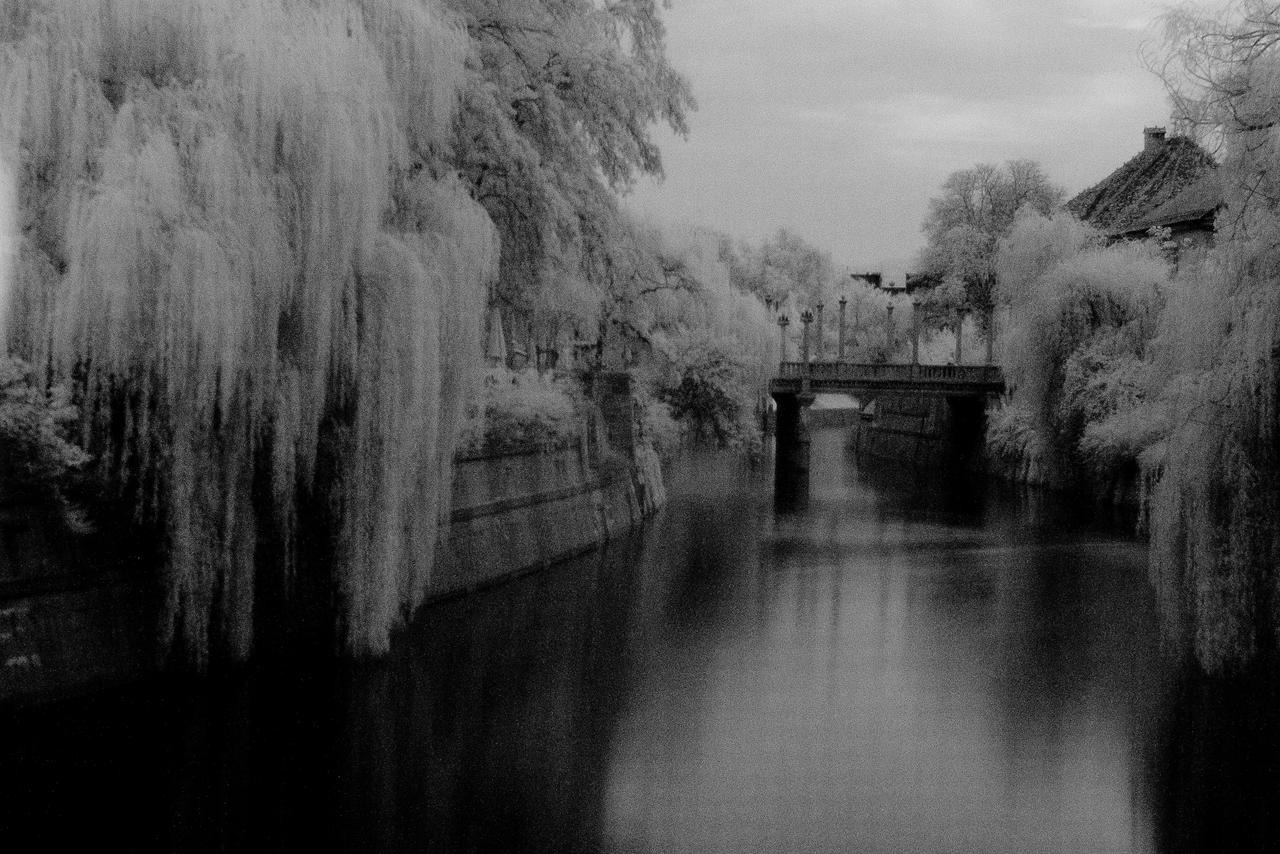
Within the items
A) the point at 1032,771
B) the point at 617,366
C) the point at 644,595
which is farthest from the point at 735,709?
the point at 617,366

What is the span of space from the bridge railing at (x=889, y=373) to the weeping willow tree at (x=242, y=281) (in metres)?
32.9

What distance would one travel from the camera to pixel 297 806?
12.1m

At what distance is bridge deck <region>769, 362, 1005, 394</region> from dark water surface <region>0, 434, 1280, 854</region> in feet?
83.7

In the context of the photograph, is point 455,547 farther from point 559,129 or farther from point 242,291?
point 242,291

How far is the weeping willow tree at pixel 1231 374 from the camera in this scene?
43.3 ft

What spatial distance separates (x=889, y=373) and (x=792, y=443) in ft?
13.7

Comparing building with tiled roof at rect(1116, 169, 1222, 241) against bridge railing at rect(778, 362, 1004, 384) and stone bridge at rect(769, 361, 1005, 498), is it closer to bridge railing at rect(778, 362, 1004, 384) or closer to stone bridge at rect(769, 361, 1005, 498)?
bridge railing at rect(778, 362, 1004, 384)

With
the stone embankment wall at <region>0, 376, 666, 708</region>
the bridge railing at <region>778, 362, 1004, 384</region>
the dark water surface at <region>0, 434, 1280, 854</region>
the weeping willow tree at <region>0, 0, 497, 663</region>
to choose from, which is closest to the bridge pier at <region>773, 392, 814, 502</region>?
the bridge railing at <region>778, 362, 1004, 384</region>

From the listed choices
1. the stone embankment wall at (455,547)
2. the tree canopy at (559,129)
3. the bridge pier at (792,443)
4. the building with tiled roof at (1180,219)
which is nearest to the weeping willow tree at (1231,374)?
the stone embankment wall at (455,547)

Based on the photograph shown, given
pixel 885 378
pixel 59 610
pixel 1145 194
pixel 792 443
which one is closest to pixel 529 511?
pixel 59 610

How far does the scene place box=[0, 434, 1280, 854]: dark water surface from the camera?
38.7ft

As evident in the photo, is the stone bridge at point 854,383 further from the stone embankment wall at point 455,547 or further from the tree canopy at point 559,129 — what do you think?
the tree canopy at point 559,129

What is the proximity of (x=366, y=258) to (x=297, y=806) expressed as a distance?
208 inches

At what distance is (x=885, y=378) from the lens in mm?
47531
